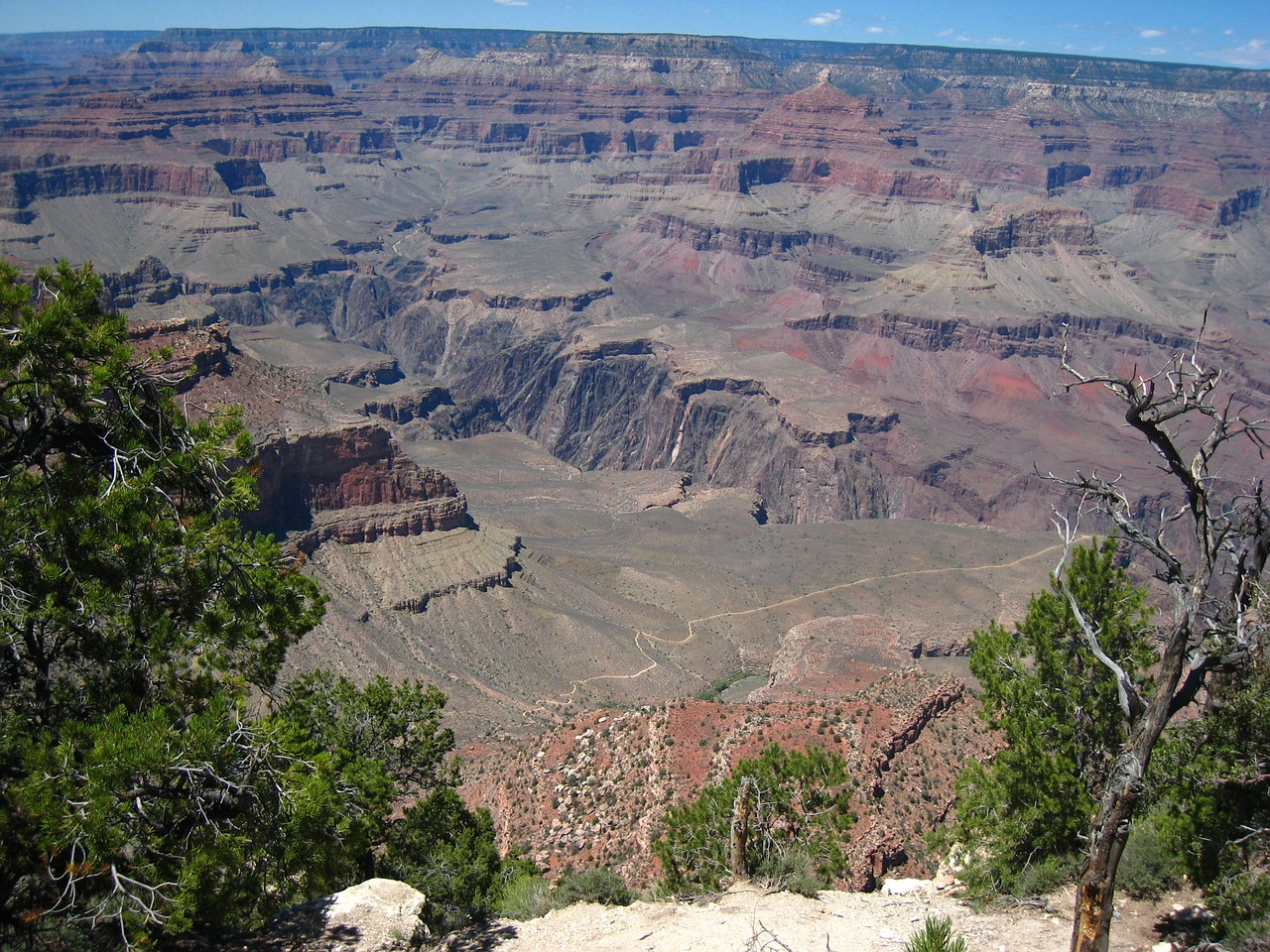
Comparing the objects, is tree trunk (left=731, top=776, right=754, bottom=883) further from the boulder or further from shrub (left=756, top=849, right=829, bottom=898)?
the boulder

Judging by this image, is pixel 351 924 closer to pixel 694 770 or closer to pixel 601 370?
pixel 694 770

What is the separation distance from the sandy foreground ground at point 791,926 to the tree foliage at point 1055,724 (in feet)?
4.13

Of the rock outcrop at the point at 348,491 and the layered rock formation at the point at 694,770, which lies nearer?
the layered rock formation at the point at 694,770

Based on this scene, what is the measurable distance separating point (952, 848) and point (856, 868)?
112 inches

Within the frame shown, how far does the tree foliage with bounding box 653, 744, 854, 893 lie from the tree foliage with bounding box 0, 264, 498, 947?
9.13 m

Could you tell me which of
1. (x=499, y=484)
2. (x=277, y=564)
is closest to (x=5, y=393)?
(x=277, y=564)

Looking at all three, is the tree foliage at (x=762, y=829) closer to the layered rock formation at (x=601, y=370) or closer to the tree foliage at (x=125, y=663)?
the tree foliage at (x=125, y=663)

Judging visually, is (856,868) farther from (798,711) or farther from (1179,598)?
(1179,598)

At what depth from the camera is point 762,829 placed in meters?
22.9

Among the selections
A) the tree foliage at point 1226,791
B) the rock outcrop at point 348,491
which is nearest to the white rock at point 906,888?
the tree foliage at point 1226,791

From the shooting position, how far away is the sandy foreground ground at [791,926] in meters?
17.1

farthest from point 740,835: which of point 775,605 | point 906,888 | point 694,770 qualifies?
point 775,605

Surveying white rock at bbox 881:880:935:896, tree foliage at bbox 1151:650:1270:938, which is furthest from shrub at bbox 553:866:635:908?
tree foliage at bbox 1151:650:1270:938

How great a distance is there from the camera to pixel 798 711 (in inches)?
1432
